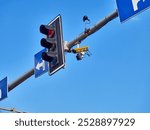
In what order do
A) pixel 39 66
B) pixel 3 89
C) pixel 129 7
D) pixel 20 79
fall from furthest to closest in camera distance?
pixel 3 89, pixel 20 79, pixel 39 66, pixel 129 7

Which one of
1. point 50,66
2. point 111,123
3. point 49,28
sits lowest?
point 111,123

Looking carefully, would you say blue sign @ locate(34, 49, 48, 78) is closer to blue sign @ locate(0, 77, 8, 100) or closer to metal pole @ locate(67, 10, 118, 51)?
metal pole @ locate(67, 10, 118, 51)

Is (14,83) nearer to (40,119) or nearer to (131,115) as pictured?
A: (40,119)

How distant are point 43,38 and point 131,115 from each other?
7.61 feet

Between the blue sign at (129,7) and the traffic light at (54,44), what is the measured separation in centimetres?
150

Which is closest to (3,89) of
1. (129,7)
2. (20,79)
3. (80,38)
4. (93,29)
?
(20,79)

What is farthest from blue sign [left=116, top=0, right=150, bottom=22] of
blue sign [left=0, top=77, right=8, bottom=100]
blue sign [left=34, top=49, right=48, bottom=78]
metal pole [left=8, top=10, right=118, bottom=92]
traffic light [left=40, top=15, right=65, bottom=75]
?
blue sign [left=0, top=77, right=8, bottom=100]

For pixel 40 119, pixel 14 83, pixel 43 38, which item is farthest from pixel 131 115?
pixel 14 83

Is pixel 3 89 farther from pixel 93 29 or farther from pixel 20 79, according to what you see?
pixel 93 29

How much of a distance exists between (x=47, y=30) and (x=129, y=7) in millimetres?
1911

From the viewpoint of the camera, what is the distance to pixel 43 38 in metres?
8.75

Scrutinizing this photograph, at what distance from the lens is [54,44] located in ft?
28.8

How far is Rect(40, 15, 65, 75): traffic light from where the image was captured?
8680 millimetres

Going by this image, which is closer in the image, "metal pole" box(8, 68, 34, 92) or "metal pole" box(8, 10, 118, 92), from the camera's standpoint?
"metal pole" box(8, 10, 118, 92)
